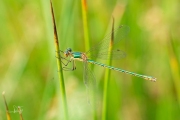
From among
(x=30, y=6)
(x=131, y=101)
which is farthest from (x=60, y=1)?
(x=131, y=101)

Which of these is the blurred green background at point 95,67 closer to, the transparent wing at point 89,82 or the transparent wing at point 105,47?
the transparent wing at point 105,47

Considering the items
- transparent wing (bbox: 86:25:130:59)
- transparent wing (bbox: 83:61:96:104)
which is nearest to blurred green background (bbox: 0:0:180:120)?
transparent wing (bbox: 86:25:130:59)

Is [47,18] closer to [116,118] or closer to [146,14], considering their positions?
[116,118]

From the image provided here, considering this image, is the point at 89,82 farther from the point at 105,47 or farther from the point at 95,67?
the point at 95,67

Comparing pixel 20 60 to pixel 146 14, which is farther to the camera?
pixel 146 14

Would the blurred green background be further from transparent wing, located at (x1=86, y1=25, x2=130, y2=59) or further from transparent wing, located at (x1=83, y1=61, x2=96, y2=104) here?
transparent wing, located at (x1=83, y1=61, x2=96, y2=104)
